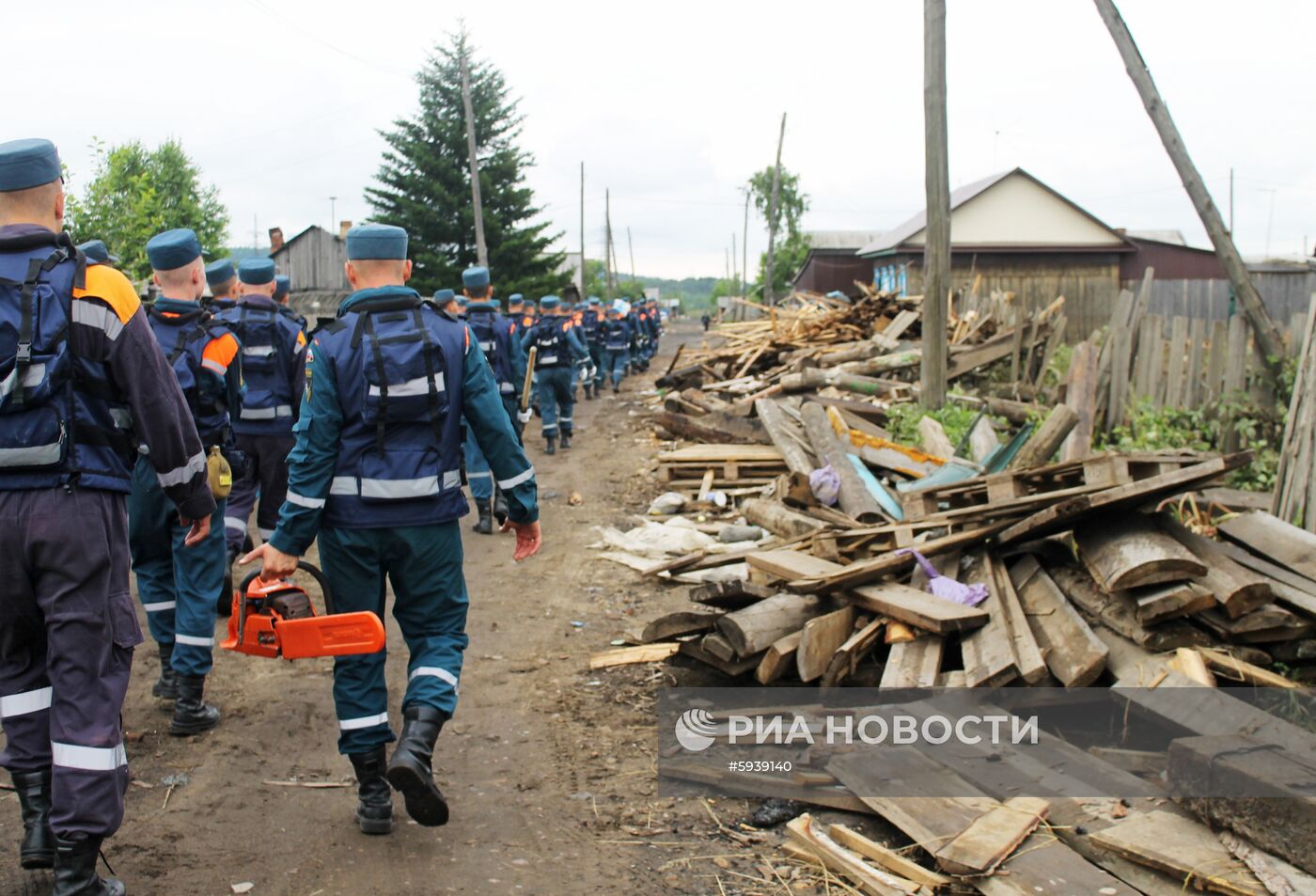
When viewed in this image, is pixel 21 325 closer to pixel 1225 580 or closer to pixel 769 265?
pixel 1225 580

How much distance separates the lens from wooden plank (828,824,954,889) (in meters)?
3.67

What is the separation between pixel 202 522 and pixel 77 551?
3.03 feet

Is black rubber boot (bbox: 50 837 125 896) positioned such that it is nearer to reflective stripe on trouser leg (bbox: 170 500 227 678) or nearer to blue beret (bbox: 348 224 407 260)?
reflective stripe on trouser leg (bbox: 170 500 227 678)

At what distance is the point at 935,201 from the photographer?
42.7ft

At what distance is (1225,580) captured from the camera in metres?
5.08

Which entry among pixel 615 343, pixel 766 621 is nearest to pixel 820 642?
pixel 766 621

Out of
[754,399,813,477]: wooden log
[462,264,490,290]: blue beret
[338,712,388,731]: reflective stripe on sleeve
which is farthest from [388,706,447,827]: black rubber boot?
[462,264,490,290]: blue beret

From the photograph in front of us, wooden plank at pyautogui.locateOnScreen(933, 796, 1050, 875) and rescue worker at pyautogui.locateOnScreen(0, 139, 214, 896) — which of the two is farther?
wooden plank at pyautogui.locateOnScreen(933, 796, 1050, 875)

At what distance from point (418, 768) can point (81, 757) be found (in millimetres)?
1055

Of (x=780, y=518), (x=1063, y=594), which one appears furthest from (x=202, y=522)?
(x=780, y=518)

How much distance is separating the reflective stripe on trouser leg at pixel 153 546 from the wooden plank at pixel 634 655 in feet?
7.53

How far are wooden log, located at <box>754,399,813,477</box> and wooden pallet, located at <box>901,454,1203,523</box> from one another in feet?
11.8

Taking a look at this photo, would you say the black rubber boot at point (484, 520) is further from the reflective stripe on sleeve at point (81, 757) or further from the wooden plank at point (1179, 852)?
the wooden plank at point (1179, 852)

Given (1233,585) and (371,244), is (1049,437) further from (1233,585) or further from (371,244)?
(371,244)
